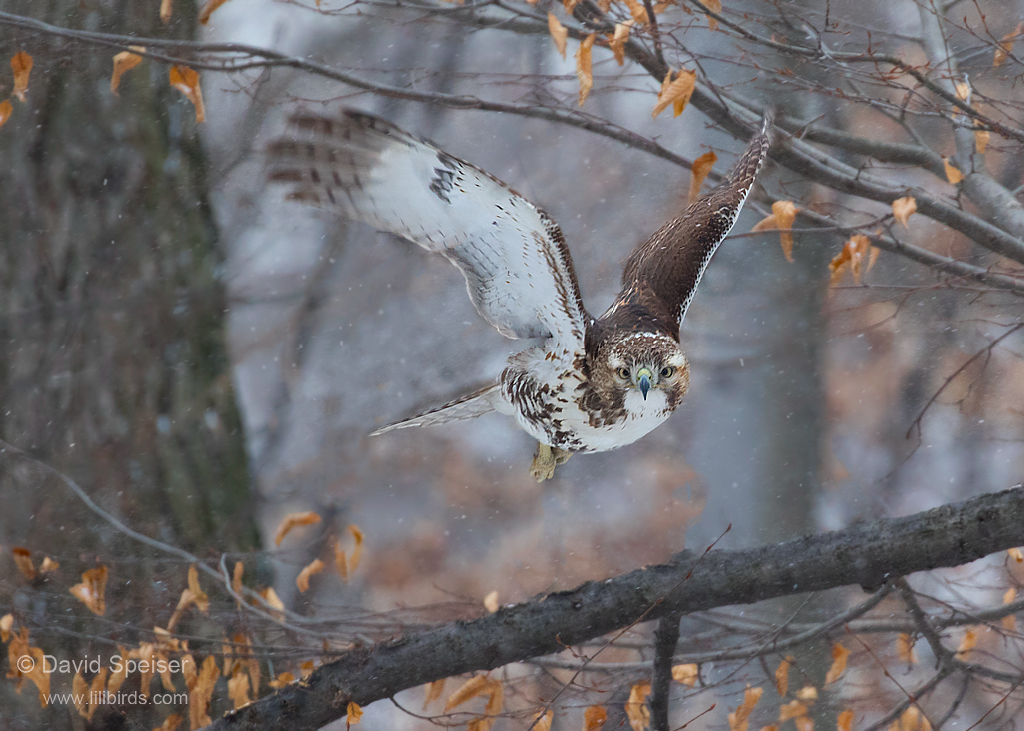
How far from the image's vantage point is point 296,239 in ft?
10.8

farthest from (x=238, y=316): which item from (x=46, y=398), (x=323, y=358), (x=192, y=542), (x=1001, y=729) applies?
(x=1001, y=729)

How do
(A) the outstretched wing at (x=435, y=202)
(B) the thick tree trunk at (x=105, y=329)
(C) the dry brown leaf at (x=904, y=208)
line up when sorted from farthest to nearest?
(B) the thick tree trunk at (x=105, y=329) < (C) the dry brown leaf at (x=904, y=208) < (A) the outstretched wing at (x=435, y=202)

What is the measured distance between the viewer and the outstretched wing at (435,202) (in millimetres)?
1146

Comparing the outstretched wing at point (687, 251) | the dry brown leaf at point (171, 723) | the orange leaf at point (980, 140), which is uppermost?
the orange leaf at point (980, 140)

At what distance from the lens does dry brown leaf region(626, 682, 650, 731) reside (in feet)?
5.28

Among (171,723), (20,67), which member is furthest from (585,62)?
(171,723)

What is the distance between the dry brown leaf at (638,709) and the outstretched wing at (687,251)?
33.7 inches

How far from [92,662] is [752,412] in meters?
2.74

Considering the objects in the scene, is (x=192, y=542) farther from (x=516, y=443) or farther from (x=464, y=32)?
(x=464, y=32)

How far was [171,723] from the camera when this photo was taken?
2.16 meters

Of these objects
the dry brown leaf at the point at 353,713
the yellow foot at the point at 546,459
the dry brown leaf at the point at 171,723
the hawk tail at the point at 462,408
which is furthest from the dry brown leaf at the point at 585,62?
the dry brown leaf at the point at 171,723

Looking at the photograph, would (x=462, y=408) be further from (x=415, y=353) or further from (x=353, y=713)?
(x=415, y=353)

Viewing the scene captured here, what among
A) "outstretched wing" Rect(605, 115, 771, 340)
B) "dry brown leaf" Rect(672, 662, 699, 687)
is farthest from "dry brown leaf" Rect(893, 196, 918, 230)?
"dry brown leaf" Rect(672, 662, 699, 687)

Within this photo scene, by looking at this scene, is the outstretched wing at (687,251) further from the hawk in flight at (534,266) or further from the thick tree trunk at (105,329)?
the thick tree trunk at (105,329)
